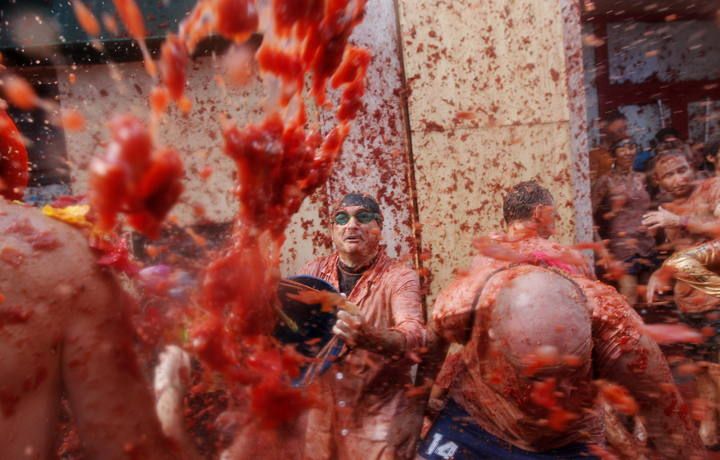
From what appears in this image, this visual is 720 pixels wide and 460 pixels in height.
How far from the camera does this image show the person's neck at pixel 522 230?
2.90 meters

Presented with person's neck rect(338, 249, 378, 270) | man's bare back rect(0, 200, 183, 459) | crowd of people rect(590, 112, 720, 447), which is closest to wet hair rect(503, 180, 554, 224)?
person's neck rect(338, 249, 378, 270)

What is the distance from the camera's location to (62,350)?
5.23 feet

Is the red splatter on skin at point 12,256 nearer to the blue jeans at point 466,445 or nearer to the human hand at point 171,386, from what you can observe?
the human hand at point 171,386

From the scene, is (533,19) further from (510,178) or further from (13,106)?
(13,106)

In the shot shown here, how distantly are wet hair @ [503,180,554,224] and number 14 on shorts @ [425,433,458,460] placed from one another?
1213mm

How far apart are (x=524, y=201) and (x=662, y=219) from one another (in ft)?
7.56

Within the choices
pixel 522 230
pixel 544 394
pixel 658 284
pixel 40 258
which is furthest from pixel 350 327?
pixel 658 284

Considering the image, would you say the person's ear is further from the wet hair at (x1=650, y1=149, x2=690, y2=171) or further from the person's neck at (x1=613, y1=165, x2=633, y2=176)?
the person's neck at (x1=613, y1=165, x2=633, y2=176)

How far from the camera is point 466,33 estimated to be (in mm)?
4816

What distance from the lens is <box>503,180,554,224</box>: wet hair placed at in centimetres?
296

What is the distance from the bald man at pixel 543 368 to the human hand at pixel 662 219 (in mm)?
2652

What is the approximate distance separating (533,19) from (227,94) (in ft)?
9.28

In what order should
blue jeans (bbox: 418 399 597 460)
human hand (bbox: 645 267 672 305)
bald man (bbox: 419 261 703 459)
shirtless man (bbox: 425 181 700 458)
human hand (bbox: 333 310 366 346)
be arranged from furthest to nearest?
human hand (bbox: 645 267 672 305)
human hand (bbox: 333 310 366 346)
blue jeans (bbox: 418 399 597 460)
shirtless man (bbox: 425 181 700 458)
bald man (bbox: 419 261 703 459)

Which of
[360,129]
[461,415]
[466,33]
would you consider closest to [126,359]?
[461,415]
